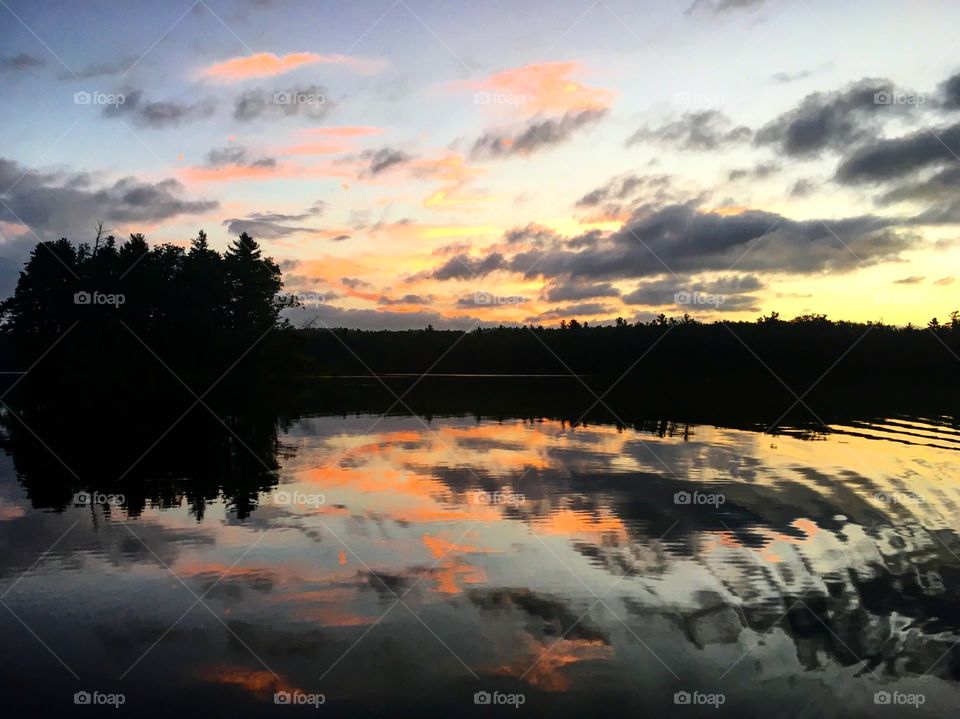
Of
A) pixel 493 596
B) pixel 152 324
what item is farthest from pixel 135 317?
pixel 493 596

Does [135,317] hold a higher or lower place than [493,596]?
higher

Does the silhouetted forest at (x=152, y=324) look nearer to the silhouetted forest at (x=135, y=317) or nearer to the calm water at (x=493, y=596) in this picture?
the silhouetted forest at (x=135, y=317)

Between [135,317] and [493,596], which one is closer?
[493,596]

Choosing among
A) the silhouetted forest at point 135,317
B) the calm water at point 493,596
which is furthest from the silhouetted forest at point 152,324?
the calm water at point 493,596

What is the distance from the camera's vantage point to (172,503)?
875 inches

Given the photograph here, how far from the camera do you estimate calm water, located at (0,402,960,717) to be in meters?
10.5

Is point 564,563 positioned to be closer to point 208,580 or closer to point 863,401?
point 208,580

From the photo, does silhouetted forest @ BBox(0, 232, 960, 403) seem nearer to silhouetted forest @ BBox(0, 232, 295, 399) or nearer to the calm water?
silhouetted forest @ BBox(0, 232, 295, 399)

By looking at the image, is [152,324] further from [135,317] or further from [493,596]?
[493,596]

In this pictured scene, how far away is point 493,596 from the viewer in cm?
1400

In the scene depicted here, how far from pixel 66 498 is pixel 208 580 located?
1112cm

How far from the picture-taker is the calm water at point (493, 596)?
10.5 meters

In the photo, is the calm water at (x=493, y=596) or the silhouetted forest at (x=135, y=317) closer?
the calm water at (x=493, y=596)

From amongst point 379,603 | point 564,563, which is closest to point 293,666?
point 379,603
